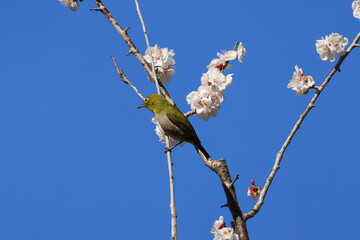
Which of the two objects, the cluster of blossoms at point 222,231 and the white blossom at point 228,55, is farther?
the white blossom at point 228,55

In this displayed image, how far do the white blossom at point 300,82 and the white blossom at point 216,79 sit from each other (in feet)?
2.95

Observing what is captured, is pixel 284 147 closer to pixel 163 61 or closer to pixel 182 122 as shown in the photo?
pixel 182 122

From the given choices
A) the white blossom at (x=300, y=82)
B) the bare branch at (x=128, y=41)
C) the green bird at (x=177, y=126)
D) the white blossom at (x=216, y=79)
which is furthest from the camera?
the green bird at (x=177, y=126)

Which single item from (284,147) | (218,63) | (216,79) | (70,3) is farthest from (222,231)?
(70,3)

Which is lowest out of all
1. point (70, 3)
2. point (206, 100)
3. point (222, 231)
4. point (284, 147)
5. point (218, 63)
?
point (222, 231)

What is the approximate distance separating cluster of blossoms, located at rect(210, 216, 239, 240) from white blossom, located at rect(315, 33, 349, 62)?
220 centimetres

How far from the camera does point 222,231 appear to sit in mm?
3668

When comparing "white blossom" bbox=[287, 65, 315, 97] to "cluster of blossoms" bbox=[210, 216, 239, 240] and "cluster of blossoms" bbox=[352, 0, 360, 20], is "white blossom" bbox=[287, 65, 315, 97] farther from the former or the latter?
"cluster of blossoms" bbox=[210, 216, 239, 240]

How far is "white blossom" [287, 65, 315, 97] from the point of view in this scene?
424 centimetres

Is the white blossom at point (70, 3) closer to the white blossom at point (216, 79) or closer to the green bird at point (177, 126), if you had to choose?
the green bird at point (177, 126)

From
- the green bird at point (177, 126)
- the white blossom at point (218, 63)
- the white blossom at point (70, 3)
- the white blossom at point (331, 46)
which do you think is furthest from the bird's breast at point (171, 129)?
the white blossom at point (331, 46)

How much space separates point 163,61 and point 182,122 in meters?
0.71

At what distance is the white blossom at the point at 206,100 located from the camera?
3.95 meters

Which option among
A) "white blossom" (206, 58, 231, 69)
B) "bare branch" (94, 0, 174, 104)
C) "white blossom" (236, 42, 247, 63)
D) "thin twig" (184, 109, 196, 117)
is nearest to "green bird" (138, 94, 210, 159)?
"thin twig" (184, 109, 196, 117)
